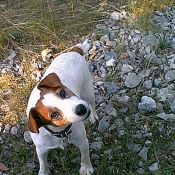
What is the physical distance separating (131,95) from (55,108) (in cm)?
167

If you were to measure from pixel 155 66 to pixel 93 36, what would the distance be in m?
0.89

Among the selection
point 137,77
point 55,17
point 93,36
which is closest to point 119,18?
point 93,36

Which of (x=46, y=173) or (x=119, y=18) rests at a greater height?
(x=119, y=18)

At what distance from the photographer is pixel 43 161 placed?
11.2 ft

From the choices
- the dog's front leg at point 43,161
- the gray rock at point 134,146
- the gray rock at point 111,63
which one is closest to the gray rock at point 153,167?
the gray rock at point 134,146

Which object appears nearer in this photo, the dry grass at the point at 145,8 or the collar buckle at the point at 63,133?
the collar buckle at the point at 63,133

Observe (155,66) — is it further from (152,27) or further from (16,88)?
(16,88)

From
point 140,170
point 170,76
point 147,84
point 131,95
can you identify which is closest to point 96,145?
point 140,170

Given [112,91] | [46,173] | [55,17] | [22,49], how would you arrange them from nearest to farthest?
1. [46,173]
2. [112,91]
3. [22,49]
4. [55,17]

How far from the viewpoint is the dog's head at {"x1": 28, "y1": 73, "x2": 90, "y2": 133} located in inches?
102

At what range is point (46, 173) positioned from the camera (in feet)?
11.6

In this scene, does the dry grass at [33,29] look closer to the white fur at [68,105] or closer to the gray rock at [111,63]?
the gray rock at [111,63]

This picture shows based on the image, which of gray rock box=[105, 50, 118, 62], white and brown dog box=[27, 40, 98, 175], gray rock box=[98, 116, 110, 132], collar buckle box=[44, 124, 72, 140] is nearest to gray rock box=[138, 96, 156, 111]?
gray rock box=[98, 116, 110, 132]

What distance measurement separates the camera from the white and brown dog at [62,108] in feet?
8.64
